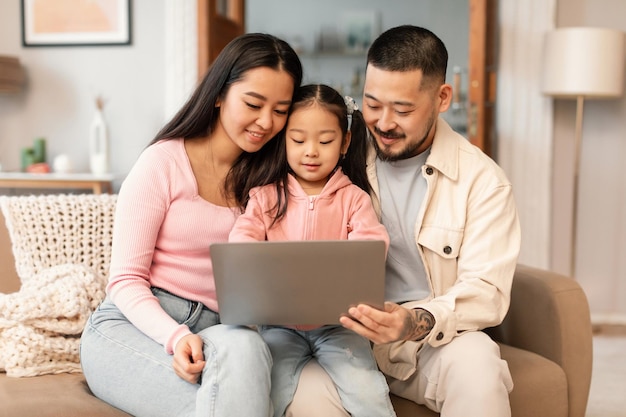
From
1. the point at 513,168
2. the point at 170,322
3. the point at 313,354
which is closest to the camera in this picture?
the point at 170,322

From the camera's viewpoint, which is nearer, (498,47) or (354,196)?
(354,196)

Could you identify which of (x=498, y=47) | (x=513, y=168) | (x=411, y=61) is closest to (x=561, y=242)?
(x=513, y=168)

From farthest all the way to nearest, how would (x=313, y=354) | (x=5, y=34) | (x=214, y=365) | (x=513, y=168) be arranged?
(x=5, y=34), (x=513, y=168), (x=313, y=354), (x=214, y=365)

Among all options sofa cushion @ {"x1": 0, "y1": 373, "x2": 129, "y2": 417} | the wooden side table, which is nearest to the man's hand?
sofa cushion @ {"x1": 0, "y1": 373, "x2": 129, "y2": 417}

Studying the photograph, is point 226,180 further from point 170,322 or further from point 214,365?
point 214,365

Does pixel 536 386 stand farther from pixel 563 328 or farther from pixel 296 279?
pixel 296 279

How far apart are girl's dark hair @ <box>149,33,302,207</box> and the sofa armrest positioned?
29.9 inches

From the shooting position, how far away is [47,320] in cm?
168

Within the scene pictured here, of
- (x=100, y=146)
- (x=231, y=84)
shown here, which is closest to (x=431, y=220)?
(x=231, y=84)

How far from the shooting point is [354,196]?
1.71 meters

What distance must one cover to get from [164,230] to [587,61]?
247 centimetres

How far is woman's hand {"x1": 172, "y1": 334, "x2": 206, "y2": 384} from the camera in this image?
Result: 4.63 feet

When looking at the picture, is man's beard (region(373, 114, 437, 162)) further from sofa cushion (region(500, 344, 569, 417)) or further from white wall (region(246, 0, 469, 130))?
white wall (region(246, 0, 469, 130))

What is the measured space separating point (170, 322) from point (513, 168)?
8.61ft
